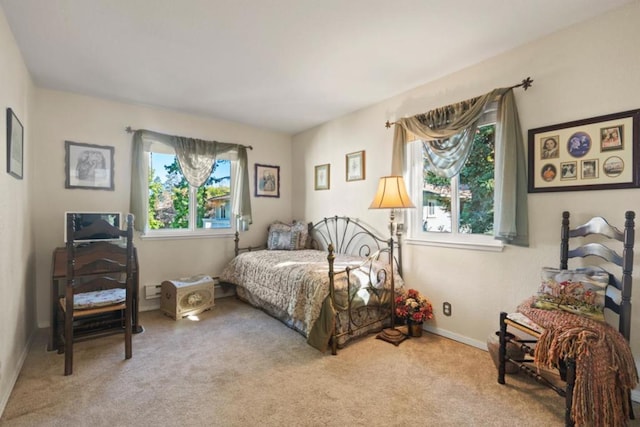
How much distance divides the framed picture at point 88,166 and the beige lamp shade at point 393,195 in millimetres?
2968

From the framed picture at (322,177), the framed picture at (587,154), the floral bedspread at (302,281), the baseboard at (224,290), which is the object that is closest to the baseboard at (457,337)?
the floral bedspread at (302,281)

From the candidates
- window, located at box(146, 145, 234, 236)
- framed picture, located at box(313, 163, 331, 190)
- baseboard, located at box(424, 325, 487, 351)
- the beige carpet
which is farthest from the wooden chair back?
window, located at box(146, 145, 234, 236)

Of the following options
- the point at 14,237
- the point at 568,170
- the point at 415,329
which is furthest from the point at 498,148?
the point at 14,237

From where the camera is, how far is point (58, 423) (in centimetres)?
166

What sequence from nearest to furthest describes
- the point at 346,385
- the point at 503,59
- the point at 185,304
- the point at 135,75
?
the point at 346,385, the point at 503,59, the point at 135,75, the point at 185,304

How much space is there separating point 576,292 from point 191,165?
391 cm

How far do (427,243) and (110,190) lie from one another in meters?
3.49

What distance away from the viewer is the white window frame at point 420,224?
272cm

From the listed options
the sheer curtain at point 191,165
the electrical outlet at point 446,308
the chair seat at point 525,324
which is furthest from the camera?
the sheer curtain at point 191,165

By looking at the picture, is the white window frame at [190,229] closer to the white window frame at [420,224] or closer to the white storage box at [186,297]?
the white storage box at [186,297]

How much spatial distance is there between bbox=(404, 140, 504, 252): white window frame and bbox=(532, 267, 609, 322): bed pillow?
2.13 ft

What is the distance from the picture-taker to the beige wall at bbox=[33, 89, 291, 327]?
3092 mm

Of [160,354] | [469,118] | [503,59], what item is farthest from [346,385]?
[503,59]

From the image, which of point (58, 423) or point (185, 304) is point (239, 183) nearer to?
point (185, 304)
